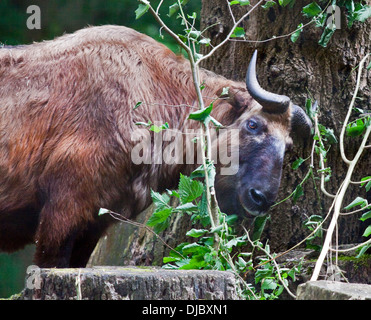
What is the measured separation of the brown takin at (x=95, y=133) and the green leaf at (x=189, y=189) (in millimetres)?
617

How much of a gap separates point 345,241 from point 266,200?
38.5 inches

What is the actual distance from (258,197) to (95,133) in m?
1.12

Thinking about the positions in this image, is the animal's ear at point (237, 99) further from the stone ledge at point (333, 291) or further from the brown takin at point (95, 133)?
the stone ledge at point (333, 291)

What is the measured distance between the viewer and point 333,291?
2.54 meters

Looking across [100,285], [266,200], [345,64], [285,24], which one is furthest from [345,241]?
[100,285]

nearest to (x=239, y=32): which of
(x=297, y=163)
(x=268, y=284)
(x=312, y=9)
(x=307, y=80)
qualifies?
(x=312, y=9)

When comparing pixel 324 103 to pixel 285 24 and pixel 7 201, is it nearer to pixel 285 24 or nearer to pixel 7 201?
pixel 285 24

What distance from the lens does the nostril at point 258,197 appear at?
4020 millimetres

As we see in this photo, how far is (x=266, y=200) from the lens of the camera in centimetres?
402

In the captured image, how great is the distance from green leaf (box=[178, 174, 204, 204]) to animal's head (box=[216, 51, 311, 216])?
0.67 metres

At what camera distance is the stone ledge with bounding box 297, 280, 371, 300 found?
2496mm

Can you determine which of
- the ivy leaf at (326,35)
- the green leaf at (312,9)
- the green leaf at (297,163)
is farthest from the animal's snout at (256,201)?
the green leaf at (312,9)
